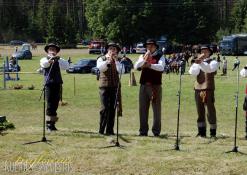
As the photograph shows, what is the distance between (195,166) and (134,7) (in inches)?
3064

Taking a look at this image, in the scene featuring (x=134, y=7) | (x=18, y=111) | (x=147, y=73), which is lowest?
(x=18, y=111)

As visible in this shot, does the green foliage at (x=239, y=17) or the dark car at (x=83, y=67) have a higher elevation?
the green foliage at (x=239, y=17)

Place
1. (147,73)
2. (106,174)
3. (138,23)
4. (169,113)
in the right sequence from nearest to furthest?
(106,174) < (147,73) < (169,113) < (138,23)

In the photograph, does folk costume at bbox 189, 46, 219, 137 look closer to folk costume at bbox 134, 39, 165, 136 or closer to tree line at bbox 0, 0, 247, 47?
folk costume at bbox 134, 39, 165, 136

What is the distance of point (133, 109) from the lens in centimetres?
2058

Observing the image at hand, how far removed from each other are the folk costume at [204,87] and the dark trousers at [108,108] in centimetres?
155

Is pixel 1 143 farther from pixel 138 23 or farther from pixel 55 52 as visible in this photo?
pixel 138 23

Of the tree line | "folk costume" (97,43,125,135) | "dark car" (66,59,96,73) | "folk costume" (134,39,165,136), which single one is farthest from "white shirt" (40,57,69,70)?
the tree line

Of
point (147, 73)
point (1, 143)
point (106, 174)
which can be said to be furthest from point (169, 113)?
point (106, 174)

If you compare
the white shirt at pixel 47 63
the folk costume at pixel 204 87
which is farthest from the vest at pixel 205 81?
the white shirt at pixel 47 63

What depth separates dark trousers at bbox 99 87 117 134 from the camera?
10.1 m

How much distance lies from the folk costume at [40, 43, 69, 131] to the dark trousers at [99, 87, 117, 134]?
0.92 meters

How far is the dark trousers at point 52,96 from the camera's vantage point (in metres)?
10.3

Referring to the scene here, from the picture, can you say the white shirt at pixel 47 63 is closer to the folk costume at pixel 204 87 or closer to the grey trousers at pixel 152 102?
→ the grey trousers at pixel 152 102
